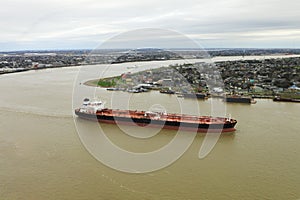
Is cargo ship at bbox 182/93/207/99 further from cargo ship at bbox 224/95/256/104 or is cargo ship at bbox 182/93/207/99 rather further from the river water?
Result: the river water

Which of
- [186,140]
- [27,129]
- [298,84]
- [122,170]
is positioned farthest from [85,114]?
[298,84]

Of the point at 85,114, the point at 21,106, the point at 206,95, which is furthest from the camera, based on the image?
the point at 206,95

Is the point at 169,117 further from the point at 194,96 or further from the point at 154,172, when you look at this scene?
the point at 194,96

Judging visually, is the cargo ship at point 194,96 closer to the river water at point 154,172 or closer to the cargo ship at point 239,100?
the cargo ship at point 239,100

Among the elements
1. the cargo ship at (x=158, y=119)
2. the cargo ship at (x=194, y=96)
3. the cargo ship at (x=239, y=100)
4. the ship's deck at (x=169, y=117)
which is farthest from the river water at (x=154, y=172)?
the cargo ship at (x=194, y=96)

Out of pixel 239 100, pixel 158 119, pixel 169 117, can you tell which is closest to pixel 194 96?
pixel 239 100

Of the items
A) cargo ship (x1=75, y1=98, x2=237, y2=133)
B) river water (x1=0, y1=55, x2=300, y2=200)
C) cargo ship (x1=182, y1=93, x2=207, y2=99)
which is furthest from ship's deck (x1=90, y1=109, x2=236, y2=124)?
cargo ship (x1=182, y1=93, x2=207, y2=99)

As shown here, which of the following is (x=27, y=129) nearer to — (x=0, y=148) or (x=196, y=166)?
(x=0, y=148)
